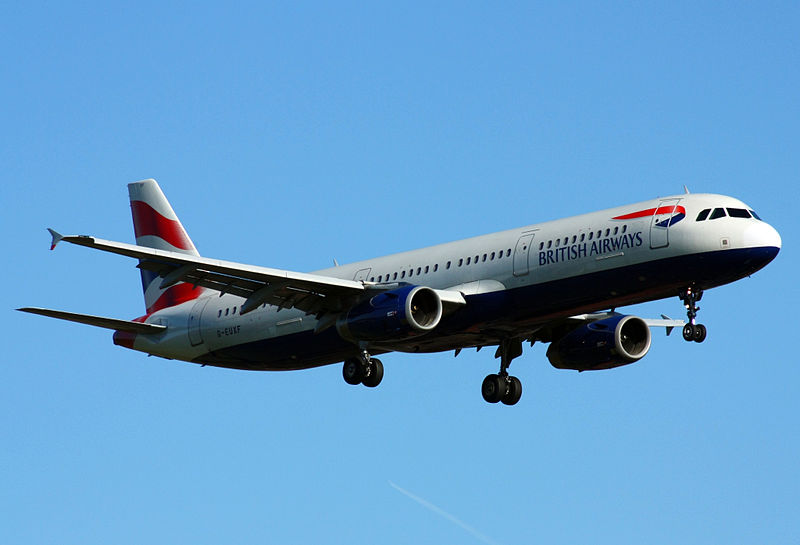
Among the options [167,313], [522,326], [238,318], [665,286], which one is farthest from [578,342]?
[167,313]

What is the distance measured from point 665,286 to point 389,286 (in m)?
9.29

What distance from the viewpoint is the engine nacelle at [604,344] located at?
5262 cm

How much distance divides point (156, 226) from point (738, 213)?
25433mm

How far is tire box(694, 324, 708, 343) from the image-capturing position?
4562 centimetres

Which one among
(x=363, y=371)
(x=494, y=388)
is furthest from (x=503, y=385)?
(x=363, y=371)

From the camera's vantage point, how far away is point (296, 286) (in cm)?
4928

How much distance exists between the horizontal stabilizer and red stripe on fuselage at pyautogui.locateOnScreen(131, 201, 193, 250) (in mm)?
4532

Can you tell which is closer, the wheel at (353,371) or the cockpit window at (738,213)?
the cockpit window at (738,213)

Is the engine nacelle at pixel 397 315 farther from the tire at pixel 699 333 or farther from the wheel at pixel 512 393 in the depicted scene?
the tire at pixel 699 333

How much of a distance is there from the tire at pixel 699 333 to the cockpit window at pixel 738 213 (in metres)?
3.58

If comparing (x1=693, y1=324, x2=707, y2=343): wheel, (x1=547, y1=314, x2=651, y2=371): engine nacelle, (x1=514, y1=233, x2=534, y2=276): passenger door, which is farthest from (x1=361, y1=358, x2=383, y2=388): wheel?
(x1=693, y1=324, x2=707, y2=343): wheel

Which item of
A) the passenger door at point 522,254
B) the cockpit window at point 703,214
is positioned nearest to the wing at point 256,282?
the passenger door at point 522,254

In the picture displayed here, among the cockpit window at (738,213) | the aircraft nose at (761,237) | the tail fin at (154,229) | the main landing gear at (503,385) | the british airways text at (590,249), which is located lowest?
the main landing gear at (503,385)

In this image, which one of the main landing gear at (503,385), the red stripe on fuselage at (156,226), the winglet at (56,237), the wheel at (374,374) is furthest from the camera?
the red stripe on fuselage at (156,226)
